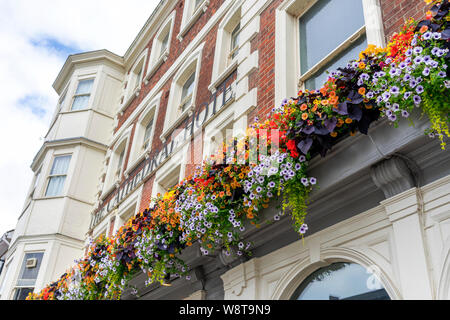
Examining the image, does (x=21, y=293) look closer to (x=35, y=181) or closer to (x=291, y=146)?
(x=35, y=181)

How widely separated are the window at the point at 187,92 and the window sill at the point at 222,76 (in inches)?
76.9

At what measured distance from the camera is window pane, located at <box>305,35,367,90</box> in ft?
21.9

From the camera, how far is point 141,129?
50.1 feet

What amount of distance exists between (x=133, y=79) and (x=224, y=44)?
8411 millimetres

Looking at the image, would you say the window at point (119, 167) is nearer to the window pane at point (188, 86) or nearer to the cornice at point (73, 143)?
the cornice at point (73, 143)

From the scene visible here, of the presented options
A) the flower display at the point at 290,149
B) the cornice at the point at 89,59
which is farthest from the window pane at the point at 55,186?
the flower display at the point at 290,149

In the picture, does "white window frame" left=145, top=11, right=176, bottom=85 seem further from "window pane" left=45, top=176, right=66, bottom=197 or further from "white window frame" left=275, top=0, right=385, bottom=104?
"white window frame" left=275, top=0, right=385, bottom=104

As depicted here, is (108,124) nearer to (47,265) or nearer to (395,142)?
(47,265)

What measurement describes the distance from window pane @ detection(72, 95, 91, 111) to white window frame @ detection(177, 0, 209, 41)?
693 cm

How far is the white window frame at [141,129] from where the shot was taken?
1402 cm

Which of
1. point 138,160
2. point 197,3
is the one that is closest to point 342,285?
point 138,160

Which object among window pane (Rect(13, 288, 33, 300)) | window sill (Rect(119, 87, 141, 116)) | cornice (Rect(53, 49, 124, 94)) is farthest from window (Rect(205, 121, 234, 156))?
cornice (Rect(53, 49, 124, 94))

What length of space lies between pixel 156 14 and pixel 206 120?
843cm
